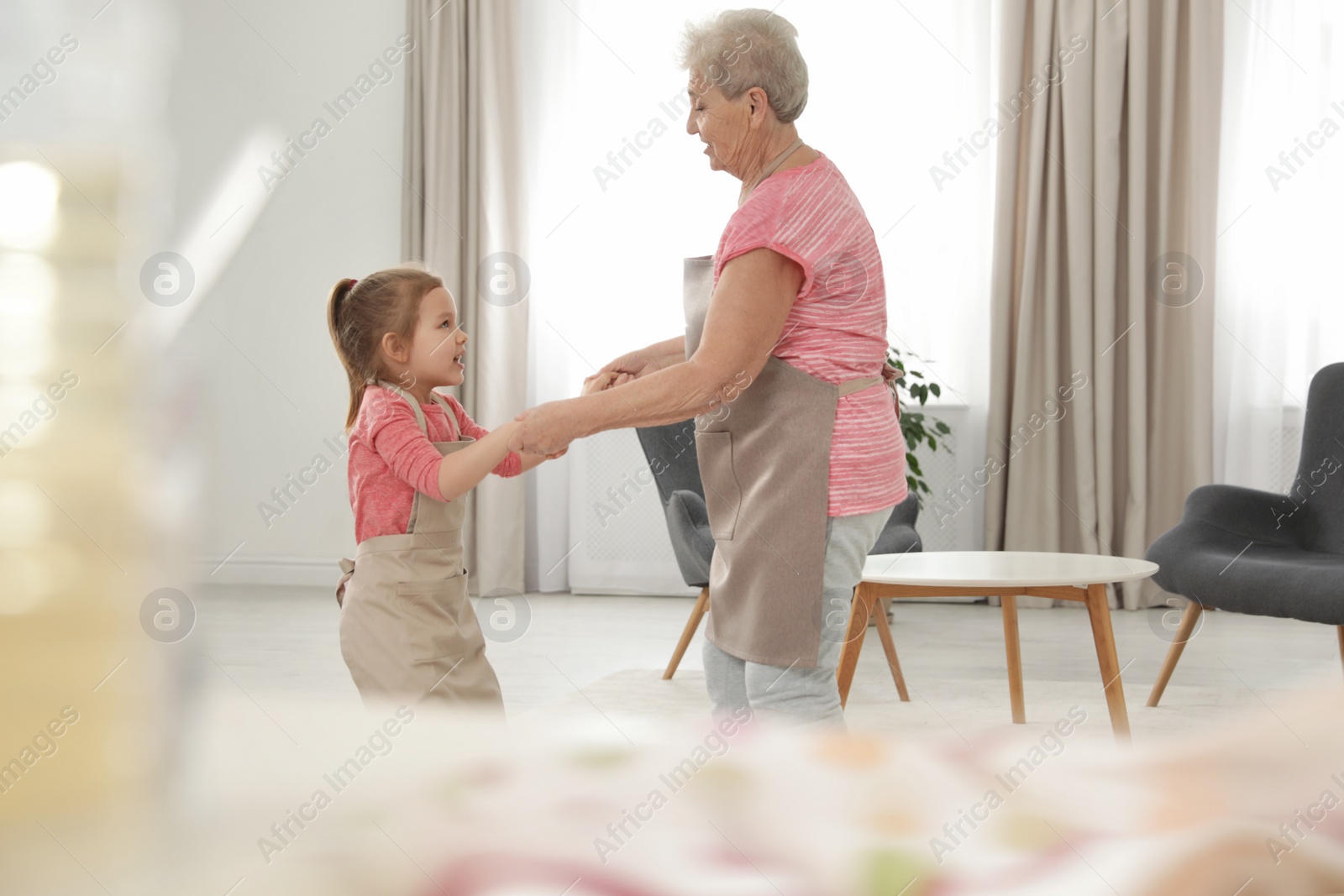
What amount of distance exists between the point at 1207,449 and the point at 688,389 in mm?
3433

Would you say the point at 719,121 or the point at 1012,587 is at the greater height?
the point at 719,121

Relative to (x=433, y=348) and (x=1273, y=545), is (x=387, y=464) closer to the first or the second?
(x=433, y=348)

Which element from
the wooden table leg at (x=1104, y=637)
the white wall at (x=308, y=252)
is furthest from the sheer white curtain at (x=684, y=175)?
the wooden table leg at (x=1104, y=637)

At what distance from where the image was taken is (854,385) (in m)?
1.16

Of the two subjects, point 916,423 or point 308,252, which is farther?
point 308,252

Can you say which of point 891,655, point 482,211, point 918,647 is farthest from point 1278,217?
point 482,211

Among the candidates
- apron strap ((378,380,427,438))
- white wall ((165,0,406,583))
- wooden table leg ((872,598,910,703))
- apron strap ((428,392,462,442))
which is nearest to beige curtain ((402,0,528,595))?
white wall ((165,0,406,583))

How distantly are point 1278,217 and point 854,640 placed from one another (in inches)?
110

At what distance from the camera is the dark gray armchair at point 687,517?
286 centimetres

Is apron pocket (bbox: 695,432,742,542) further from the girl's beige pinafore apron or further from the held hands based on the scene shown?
the held hands

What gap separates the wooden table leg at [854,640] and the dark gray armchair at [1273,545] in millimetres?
771

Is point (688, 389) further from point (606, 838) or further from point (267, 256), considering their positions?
point (267, 256)

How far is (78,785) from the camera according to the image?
0.32m

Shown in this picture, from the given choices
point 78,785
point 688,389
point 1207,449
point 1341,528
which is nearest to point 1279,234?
point 1207,449
